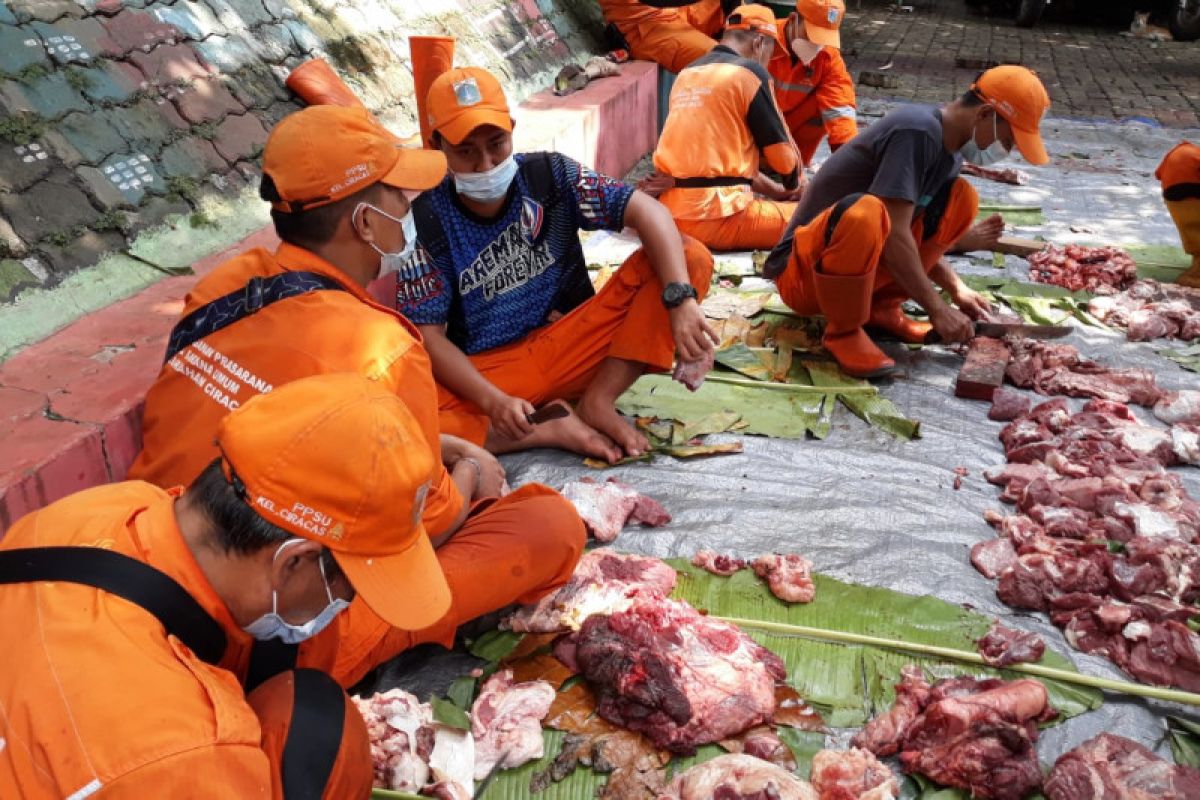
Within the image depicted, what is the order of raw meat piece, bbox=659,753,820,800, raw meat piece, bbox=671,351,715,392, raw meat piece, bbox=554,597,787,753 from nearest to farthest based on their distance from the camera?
raw meat piece, bbox=659,753,820,800, raw meat piece, bbox=554,597,787,753, raw meat piece, bbox=671,351,715,392

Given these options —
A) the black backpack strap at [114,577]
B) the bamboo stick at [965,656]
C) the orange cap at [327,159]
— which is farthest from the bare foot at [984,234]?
the black backpack strap at [114,577]

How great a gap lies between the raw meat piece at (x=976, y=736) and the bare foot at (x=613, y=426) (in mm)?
1525

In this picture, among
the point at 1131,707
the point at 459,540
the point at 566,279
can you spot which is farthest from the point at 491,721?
the point at 566,279

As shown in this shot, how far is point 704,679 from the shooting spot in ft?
8.43

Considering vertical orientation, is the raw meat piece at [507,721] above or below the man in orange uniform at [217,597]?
below

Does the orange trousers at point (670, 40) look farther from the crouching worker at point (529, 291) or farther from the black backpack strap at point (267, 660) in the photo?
the black backpack strap at point (267, 660)

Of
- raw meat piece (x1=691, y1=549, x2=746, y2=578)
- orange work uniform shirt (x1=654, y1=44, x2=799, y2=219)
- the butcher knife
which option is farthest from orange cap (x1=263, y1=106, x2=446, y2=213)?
orange work uniform shirt (x1=654, y1=44, x2=799, y2=219)

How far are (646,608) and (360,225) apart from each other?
4.56 feet

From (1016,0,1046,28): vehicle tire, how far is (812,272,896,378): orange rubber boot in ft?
47.2

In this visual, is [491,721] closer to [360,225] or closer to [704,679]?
[704,679]

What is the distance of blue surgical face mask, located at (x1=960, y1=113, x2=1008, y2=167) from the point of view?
14.4 ft

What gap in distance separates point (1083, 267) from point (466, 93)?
401 centimetres

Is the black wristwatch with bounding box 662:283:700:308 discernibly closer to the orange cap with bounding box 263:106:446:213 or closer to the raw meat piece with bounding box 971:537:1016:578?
the orange cap with bounding box 263:106:446:213

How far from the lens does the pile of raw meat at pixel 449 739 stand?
234 cm
